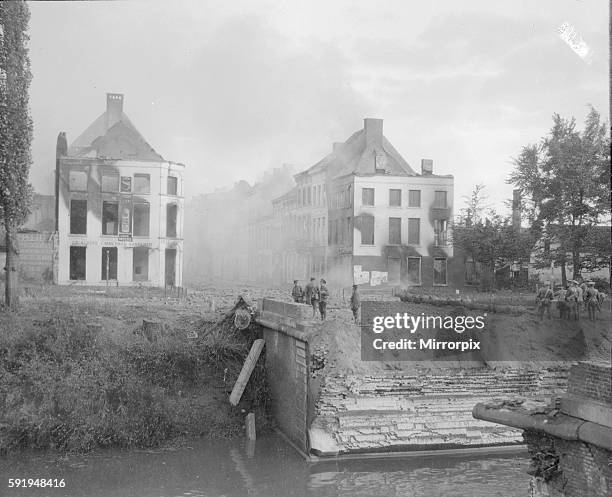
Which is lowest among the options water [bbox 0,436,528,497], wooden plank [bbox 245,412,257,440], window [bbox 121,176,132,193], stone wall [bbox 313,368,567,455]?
water [bbox 0,436,528,497]

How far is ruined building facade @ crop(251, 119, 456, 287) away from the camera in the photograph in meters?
21.9

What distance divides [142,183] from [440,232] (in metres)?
9.12

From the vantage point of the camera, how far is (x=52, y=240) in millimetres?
22562

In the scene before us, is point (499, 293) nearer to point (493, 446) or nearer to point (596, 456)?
point (493, 446)

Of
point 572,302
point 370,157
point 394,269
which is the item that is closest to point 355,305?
→ point 394,269

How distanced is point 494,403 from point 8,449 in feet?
39.0

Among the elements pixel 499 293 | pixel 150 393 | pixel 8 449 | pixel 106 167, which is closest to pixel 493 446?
pixel 499 293

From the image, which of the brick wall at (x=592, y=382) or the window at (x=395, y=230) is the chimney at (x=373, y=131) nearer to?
the window at (x=395, y=230)

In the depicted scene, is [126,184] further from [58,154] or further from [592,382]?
[592,382]

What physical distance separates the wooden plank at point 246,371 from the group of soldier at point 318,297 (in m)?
1.68

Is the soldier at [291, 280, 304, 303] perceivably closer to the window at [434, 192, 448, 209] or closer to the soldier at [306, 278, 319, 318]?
the soldier at [306, 278, 319, 318]

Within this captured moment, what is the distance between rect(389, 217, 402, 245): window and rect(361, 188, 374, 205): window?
854 millimetres

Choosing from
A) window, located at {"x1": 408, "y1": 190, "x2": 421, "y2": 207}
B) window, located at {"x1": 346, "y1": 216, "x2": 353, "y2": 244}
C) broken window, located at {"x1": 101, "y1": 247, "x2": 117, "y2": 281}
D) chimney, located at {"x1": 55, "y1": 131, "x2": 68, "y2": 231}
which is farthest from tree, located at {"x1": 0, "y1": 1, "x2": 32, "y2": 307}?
window, located at {"x1": 408, "y1": 190, "x2": 421, "y2": 207}
